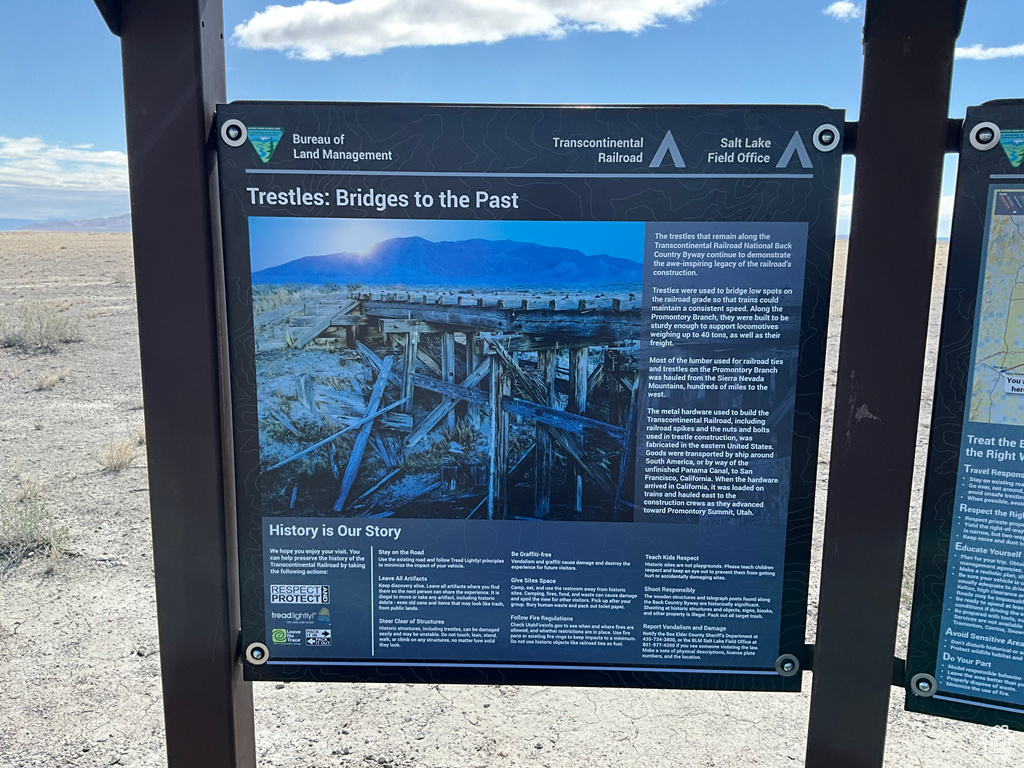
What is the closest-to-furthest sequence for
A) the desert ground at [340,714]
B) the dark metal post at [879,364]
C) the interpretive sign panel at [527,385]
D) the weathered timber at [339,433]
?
the dark metal post at [879,364]
the interpretive sign panel at [527,385]
the weathered timber at [339,433]
the desert ground at [340,714]

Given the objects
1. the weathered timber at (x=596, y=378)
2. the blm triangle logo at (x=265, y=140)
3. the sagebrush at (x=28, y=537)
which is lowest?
the sagebrush at (x=28, y=537)

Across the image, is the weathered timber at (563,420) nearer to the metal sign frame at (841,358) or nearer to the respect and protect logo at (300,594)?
the metal sign frame at (841,358)

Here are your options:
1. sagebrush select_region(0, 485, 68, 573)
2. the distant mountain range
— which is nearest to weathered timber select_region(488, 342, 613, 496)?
the distant mountain range

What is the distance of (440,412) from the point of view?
7.04 feet

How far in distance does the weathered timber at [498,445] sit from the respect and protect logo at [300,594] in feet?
1.80

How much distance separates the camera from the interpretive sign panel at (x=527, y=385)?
80.0 inches

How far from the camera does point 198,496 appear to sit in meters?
2.14

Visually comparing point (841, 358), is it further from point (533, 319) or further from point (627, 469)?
point (533, 319)

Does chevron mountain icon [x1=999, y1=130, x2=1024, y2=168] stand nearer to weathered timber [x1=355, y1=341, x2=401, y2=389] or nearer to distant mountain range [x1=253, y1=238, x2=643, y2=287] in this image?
distant mountain range [x1=253, y1=238, x2=643, y2=287]

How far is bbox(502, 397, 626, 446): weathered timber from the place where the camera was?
213 cm

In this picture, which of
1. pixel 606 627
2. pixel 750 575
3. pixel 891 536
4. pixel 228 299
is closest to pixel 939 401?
pixel 891 536

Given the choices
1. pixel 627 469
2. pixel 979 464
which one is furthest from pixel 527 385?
pixel 979 464

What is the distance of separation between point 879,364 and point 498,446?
3.49 feet

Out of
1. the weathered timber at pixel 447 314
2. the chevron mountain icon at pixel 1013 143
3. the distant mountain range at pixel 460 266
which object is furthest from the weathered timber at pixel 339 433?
the chevron mountain icon at pixel 1013 143
